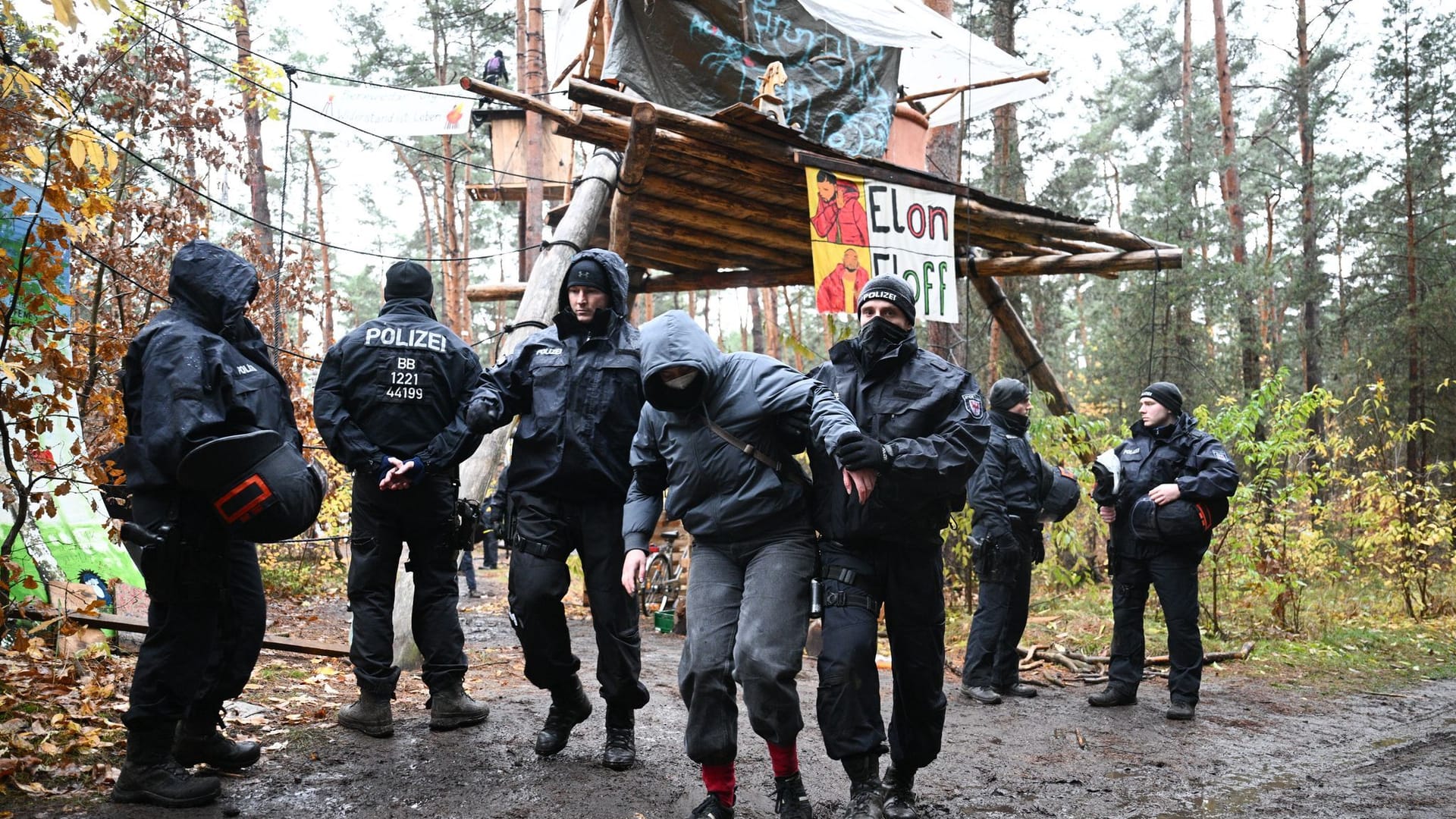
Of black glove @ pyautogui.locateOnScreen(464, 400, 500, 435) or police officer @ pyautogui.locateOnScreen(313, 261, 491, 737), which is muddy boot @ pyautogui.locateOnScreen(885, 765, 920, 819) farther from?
black glove @ pyautogui.locateOnScreen(464, 400, 500, 435)

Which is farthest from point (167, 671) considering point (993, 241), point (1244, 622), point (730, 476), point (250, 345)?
point (1244, 622)

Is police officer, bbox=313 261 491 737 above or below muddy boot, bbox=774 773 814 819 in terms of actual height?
above

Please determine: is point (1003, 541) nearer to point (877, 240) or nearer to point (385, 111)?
point (877, 240)

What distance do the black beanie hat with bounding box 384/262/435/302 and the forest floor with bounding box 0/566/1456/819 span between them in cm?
200

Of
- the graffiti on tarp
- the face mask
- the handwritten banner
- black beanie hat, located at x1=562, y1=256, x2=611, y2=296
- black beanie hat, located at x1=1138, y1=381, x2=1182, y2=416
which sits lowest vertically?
black beanie hat, located at x1=1138, y1=381, x2=1182, y2=416

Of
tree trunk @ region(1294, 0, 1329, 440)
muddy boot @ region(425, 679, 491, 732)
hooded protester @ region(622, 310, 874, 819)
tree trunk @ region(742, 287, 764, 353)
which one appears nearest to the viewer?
hooded protester @ region(622, 310, 874, 819)

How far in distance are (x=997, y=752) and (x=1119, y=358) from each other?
17.2m

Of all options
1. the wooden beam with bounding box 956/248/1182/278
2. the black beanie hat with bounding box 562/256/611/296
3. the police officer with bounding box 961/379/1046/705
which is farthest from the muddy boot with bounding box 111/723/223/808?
the wooden beam with bounding box 956/248/1182/278

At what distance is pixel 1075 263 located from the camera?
380 inches

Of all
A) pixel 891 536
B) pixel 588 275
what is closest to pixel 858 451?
pixel 891 536

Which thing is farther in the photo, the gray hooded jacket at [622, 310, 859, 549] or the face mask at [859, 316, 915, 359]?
the face mask at [859, 316, 915, 359]

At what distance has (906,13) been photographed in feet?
31.3

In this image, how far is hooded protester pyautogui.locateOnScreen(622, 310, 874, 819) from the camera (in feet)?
11.4

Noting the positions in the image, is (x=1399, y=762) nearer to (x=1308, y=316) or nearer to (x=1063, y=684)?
(x=1063, y=684)
